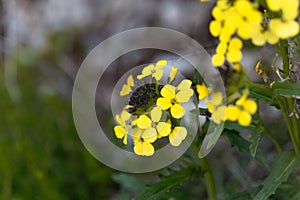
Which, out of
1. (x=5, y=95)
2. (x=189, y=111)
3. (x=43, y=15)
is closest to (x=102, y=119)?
(x=5, y=95)

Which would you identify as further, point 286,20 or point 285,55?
point 285,55

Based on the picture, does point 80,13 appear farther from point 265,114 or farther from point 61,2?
point 265,114

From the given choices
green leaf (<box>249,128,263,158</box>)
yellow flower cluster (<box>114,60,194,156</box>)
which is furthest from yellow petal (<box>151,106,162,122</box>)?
green leaf (<box>249,128,263,158</box>)

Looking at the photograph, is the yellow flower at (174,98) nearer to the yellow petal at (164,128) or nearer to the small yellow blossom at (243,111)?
the yellow petal at (164,128)

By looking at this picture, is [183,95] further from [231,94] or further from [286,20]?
[286,20]

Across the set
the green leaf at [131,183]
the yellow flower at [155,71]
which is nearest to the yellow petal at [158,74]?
the yellow flower at [155,71]

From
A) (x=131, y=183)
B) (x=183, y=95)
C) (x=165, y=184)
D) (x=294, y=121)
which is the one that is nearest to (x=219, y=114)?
(x=183, y=95)
